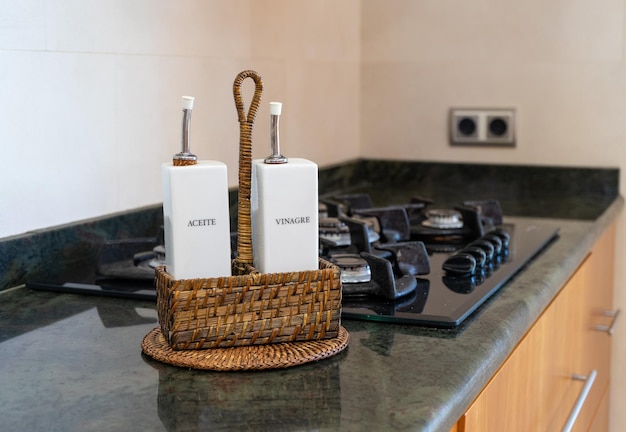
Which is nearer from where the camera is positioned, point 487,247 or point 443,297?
point 443,297

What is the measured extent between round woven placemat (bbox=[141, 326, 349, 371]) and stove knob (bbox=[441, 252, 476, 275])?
1.14 ft

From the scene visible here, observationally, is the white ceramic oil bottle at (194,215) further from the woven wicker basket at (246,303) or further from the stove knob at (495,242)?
the stove knob at (495,242)

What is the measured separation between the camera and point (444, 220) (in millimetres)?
1487

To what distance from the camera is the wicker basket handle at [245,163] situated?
0.85m

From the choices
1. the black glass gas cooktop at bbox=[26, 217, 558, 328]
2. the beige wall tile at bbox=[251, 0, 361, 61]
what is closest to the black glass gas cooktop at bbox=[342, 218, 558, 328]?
the black glass gas cooktop at bbox=[26, 217, 558, 328]

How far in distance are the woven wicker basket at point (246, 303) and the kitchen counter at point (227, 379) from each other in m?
0.04

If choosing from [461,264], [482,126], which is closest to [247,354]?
[461,264]

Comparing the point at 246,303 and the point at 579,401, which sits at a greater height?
the point at 246,303

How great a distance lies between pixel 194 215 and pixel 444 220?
76cm

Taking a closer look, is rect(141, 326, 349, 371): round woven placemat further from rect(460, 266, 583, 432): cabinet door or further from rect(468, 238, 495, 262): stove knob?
rect(468, 238, 495, 262): stove knob

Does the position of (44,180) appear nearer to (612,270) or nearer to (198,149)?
(198,149)

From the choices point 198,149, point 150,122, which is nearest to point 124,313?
point 150,122

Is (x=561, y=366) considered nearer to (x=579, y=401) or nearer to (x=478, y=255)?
(x=579, y=401)

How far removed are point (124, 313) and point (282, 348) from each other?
0.26 m
